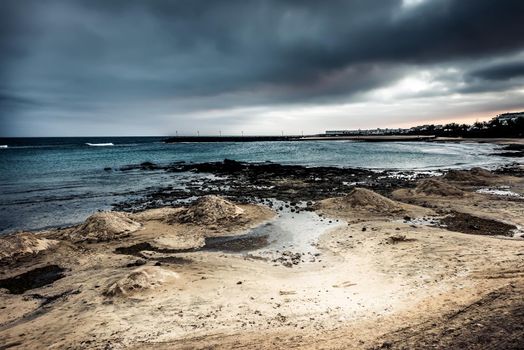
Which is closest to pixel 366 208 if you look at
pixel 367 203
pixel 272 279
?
pixel 367 203

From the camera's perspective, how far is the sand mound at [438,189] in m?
20.4

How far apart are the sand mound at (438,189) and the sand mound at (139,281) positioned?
17732 millimetres

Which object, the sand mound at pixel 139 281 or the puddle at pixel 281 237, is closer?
the sand mound at pixel 139 281

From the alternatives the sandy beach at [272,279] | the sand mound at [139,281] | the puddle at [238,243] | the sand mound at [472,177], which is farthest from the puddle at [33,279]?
the sand mound at [472,177]

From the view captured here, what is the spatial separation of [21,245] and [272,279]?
10.3 metres

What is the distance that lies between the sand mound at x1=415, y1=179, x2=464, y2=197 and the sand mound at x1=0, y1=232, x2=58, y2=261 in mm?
20888

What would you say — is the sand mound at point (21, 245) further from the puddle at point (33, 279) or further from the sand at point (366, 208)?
the sand at point (366, 208)

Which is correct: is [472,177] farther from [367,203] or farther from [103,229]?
[103,229]

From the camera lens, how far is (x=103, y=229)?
14750mm

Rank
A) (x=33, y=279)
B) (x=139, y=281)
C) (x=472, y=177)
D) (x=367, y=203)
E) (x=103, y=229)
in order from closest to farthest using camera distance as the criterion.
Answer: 1. (x=139, y=281)
2. (x=33, y=279)
3. (x=103, y=229)
4. (x=367, y=203)
5. (x=472, y=177)

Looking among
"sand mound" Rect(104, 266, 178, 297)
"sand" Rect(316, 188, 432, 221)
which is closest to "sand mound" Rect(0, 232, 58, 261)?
"sand mound" Rect(104, 266, 178, 297)

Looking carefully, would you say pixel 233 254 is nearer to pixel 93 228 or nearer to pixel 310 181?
pixel 93 228

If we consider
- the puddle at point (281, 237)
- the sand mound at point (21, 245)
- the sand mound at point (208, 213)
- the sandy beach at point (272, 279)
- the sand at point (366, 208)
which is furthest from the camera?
the sand at point (366, 208)

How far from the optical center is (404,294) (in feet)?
25.9
